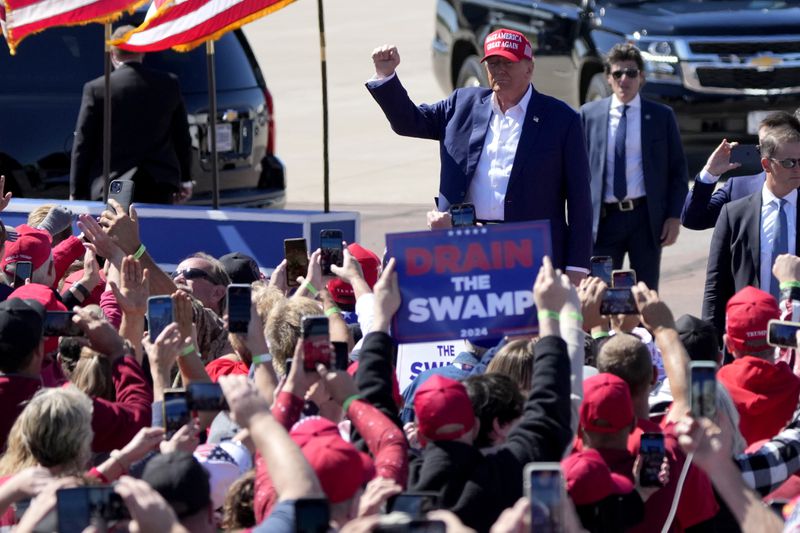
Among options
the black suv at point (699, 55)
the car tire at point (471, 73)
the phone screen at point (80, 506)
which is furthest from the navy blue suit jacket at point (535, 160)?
the car tire at point (471, 73)

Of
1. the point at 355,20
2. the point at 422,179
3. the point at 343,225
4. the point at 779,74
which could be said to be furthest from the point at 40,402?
the point at 355,20

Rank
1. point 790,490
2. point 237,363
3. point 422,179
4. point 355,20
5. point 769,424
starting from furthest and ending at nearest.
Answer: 1. point 355,20
2. point 422,179
3. point 237,363
4. point 769,424
5. point 790,490

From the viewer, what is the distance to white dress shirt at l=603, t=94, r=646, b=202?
8.96m

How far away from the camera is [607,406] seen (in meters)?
4.77

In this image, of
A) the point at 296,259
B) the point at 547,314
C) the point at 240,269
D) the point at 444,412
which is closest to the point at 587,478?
the point at 444,412

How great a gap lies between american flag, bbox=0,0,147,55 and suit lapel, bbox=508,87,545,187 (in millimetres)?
2999

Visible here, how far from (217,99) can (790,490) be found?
6.74m

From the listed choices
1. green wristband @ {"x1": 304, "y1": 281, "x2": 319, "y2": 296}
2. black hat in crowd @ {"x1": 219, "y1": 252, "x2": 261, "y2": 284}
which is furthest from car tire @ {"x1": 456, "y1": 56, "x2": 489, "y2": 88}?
green wristband @ {"x1": 304, "y1": 281, "x2": 319, "y2": 296}

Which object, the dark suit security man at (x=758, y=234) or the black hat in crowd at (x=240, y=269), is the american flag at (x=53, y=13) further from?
the dark suit security man at (x=758, y=234)

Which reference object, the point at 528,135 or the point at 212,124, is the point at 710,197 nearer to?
the point at 528,135

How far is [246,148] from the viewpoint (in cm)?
1119

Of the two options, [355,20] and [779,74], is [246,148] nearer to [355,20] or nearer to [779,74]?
[779,74]

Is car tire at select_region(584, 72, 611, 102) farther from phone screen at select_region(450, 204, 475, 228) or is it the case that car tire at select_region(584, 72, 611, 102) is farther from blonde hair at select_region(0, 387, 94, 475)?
blonde hair at select_region(0, 387, 94, 475)

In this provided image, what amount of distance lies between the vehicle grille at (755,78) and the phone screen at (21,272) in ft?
24.5
